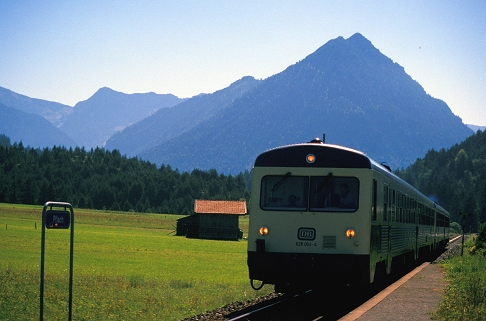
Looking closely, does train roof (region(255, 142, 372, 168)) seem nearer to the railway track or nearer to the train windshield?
the train windshield

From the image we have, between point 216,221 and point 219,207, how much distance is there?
1.81 metres

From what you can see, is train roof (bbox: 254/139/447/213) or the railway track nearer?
the railway track

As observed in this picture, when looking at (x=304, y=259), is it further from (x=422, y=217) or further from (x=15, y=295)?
(x=422, y=217)

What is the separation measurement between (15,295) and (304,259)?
7.55 m

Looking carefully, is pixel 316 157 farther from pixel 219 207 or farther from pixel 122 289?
pixel 219 207

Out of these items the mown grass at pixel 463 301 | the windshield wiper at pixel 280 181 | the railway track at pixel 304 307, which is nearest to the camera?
the mown grass at pixel 463 301

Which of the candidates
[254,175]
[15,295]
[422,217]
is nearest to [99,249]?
[422,217]

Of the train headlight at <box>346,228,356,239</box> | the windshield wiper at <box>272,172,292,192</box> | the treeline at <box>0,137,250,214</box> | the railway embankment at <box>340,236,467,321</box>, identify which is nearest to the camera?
the railway embankment at <box>340,236,467,321</box>

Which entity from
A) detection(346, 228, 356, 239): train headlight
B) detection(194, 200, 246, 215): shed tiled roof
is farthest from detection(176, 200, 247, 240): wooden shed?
detection(346, 228, 356, 239): train headlight

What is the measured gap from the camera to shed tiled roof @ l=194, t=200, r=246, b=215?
79688 millimetres

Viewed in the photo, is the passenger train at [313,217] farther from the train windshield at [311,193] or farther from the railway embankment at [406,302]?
the railway embankment at [406,302]

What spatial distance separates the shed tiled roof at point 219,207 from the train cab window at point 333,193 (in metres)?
63.3

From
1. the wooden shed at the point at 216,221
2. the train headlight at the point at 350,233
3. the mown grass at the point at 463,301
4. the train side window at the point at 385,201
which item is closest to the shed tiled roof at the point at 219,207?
the wooden shed at the point at 216,221

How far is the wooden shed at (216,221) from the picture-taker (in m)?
79.8
